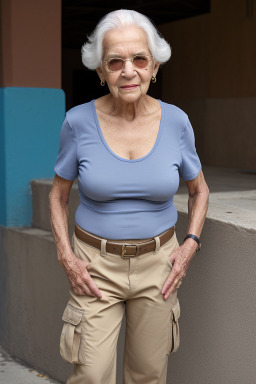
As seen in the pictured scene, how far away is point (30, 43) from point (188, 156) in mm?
2707

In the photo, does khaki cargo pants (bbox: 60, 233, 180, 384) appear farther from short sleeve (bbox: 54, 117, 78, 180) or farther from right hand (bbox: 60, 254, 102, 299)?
short sleeve (bbox: 54, 117, 78, 180)

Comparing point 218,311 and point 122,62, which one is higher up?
point 122,62

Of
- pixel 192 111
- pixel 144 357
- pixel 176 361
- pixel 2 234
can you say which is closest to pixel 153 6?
pixel 192 111

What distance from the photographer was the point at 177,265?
2.80 metres

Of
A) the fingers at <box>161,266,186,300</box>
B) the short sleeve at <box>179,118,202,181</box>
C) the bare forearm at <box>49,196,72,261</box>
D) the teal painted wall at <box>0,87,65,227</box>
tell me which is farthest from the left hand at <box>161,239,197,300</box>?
the teal painted wall at <box>0,87,65,227</box>

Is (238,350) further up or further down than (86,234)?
further down

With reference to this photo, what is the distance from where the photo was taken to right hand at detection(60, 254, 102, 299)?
271cm

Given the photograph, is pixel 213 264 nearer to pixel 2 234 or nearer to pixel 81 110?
pixel 81 110

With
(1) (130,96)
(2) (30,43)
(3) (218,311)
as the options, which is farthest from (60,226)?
(2) (30,43)

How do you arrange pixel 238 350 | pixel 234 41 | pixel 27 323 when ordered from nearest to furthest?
1. pixel 238 350
2. pixel 27 323
3. pixel 234 41

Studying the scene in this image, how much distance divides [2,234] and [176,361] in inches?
84.9

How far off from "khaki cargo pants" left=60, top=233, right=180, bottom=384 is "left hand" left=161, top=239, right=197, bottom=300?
0.9 inches

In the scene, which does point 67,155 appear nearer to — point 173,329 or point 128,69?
point 128,69

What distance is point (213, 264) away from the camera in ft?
10.8
